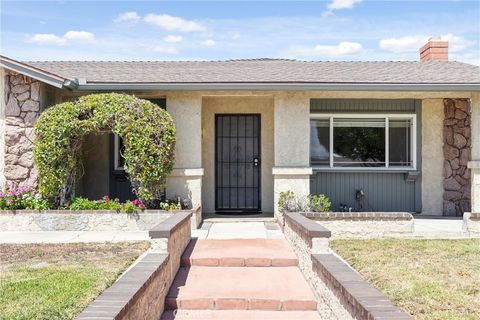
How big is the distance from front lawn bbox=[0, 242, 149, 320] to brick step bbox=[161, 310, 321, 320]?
872 millimetres

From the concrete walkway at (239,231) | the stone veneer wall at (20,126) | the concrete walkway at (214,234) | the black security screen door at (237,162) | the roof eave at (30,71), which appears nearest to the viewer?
the concrete walkway at (214,234)

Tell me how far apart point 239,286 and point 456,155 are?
7.71 m

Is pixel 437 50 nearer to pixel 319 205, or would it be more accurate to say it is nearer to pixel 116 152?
pixel 319 205

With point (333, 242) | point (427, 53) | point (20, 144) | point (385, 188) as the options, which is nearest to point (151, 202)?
point (20, 144)

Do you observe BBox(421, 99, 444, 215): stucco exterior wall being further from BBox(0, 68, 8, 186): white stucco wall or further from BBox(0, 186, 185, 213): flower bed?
BBox(0, 68, 8, 186): white stucco wall

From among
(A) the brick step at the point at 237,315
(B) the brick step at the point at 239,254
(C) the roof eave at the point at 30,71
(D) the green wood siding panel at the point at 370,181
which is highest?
(C) the roof eave at the point at 30,71

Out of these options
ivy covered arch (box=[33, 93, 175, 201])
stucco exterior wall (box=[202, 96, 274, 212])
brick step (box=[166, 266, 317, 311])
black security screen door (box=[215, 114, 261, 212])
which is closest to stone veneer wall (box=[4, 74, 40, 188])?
ivy covered arch (box=[33, 93, 175, 201])

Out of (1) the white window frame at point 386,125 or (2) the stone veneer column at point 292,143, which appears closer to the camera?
(2) the stone veneer column at point 292,143

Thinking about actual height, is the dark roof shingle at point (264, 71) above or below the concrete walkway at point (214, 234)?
above

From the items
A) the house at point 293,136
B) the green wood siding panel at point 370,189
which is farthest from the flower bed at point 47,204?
the green wood siding panel at point 370,189

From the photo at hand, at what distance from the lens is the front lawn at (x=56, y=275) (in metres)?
4.45

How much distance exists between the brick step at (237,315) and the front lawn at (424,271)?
921 mm

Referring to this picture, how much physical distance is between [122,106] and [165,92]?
120 centimetres

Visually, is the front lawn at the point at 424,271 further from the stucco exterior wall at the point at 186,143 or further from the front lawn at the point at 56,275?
the stucco exterior wall at the point at 186,143
